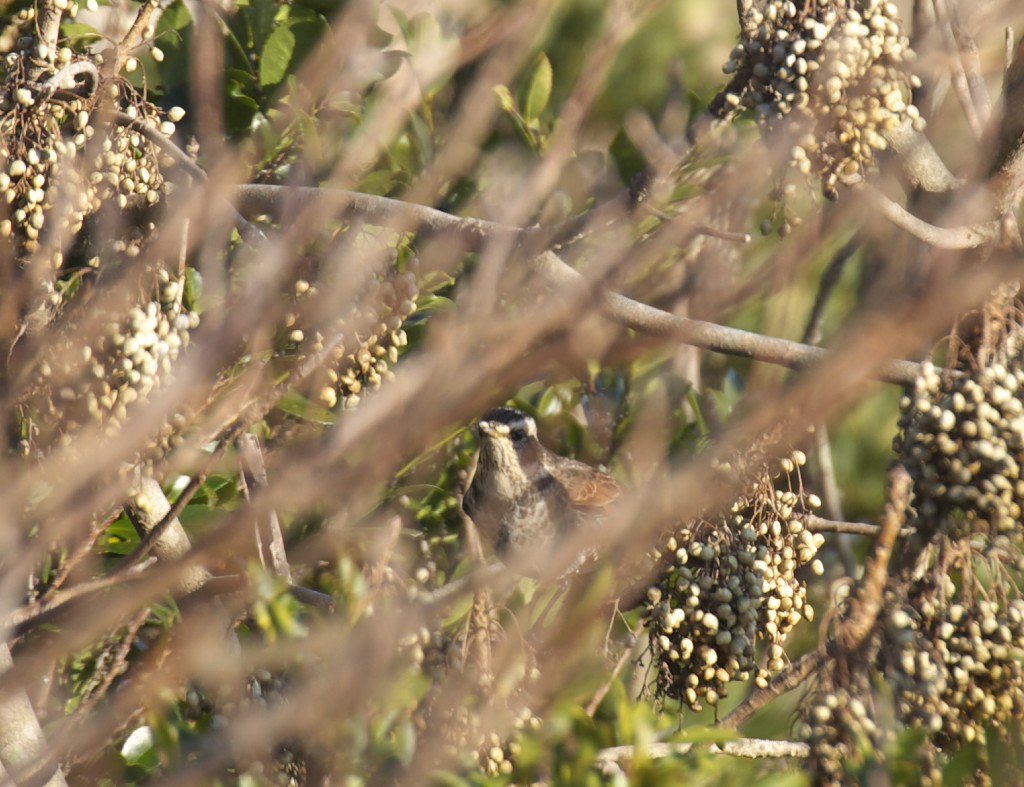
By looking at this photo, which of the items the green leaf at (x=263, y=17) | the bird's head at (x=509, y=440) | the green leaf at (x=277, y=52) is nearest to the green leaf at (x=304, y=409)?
the bird's head at (x=509, y=440)

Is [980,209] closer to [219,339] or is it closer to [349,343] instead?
[349,343]

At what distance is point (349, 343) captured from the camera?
2.49m

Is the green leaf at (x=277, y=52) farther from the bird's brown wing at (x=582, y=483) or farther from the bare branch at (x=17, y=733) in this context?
the bare branch at (x=17, y=733)

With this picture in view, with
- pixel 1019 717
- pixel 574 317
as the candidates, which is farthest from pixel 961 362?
pixel 574 317

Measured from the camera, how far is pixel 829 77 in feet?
8.03

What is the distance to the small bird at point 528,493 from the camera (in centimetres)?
421

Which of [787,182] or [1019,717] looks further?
[787,182]

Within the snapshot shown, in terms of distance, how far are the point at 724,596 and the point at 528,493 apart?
2075mm

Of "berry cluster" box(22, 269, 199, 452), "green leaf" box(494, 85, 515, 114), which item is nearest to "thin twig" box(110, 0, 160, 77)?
"berry cluster" box(22, 269, 199, 452)

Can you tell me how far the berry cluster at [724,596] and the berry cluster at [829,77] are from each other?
0.70 metres

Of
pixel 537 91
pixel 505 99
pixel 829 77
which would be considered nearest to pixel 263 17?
pixel 505 99

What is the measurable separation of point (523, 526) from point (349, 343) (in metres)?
2.20

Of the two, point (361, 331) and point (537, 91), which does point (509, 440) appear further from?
point (361, 331)

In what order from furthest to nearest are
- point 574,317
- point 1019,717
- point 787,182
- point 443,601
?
point 787,182 < point 1019,717 < point 574,317 < point 443,601
